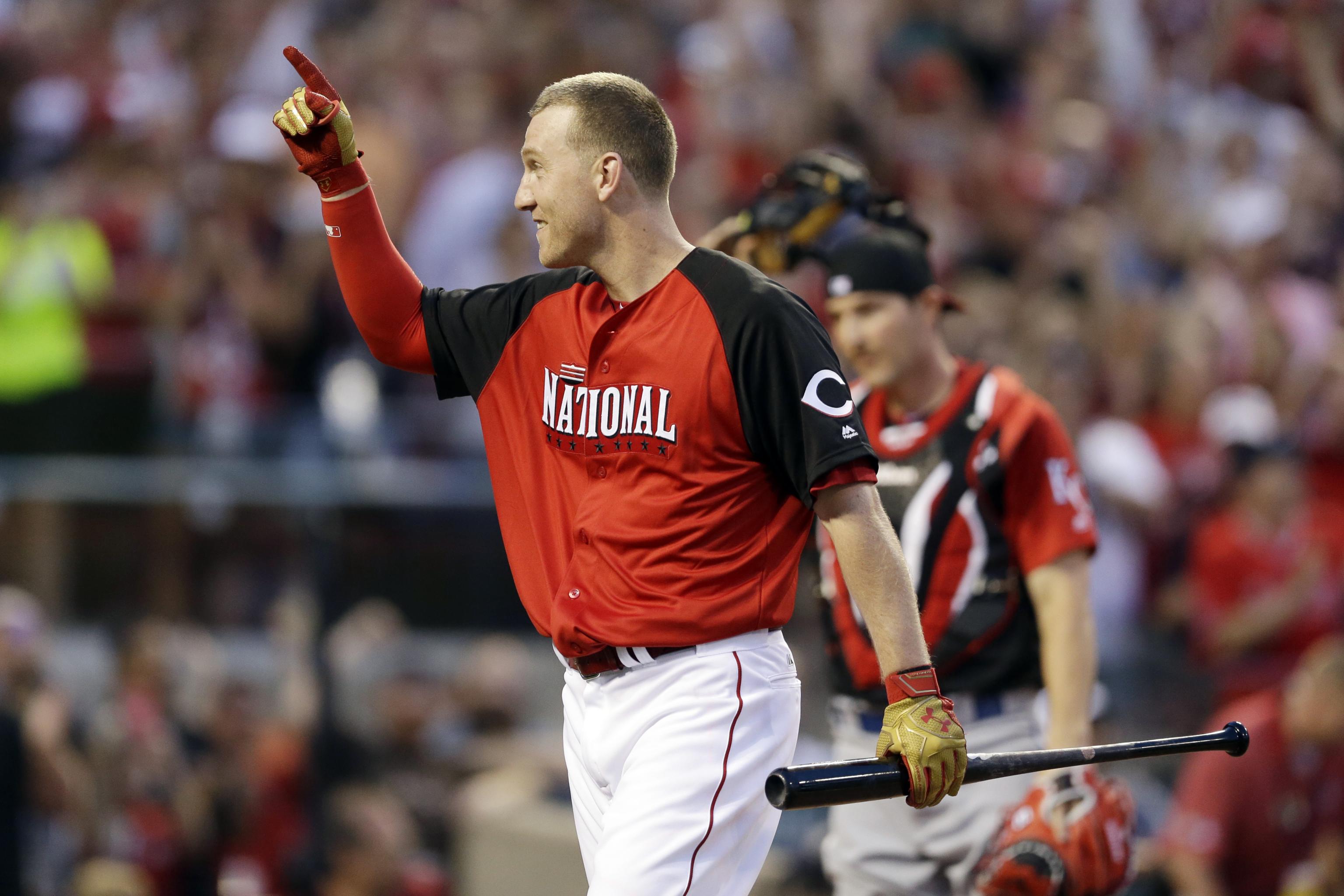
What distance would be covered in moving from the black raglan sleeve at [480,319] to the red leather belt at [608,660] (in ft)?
2.31

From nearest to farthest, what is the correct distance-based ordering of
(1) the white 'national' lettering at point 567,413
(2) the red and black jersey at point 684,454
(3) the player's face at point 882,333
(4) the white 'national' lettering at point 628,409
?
(2) the red and black jersey at point 684,454
(4) the white 'national' lettering at point 628,409
(1) the white 'national' lettering at point 567,413
(3) the player's face at point 882,333

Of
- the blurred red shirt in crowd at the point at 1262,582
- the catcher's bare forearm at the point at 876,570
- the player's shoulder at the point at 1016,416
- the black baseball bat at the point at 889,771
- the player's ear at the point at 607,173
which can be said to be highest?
the player's ear at the point at 607,173

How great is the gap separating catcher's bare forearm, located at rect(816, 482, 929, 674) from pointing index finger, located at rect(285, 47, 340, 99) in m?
1.42

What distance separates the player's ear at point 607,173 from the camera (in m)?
3.57

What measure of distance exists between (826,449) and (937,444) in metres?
1.39

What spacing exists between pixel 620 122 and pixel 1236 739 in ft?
6.52

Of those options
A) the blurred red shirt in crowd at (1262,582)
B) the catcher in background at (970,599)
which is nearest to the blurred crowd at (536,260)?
the blurred red shirt in crowd at (1262,582)

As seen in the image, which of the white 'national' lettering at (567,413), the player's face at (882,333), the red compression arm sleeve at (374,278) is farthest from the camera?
the player's face at (882,333)

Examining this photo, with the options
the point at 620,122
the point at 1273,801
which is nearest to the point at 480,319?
the point at 620,122

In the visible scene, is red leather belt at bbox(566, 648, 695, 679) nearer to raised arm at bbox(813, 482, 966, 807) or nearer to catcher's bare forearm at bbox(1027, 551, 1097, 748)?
raised arm at bbox(813, 482, 966, 807)

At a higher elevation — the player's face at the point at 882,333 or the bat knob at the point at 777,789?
the player's face at the point at 882,333

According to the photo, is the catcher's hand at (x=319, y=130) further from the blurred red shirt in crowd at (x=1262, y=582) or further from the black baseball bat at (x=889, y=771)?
the blurred red shirt in crowd at (x=1262, y=582)

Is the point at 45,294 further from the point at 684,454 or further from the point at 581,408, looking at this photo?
the point at 684,454

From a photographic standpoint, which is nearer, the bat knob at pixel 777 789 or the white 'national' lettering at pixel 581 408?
the bat knob at pixel 777 789
